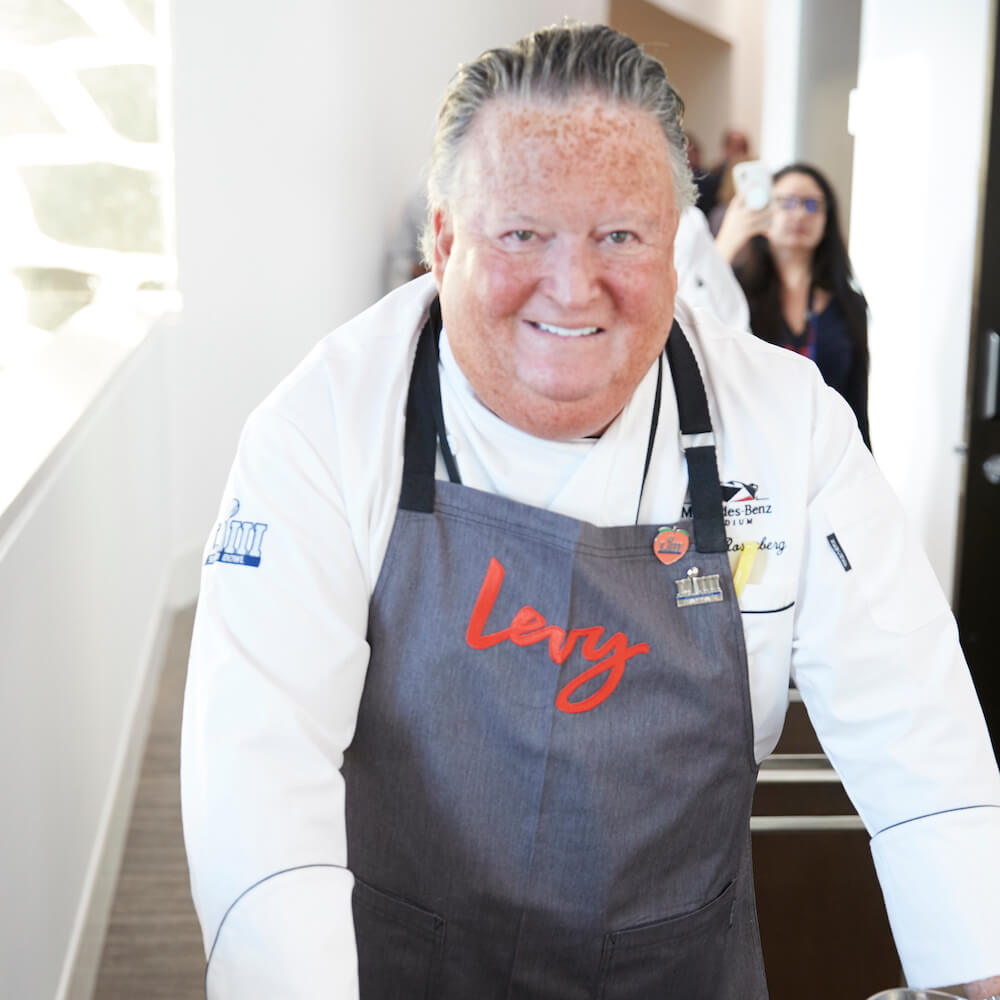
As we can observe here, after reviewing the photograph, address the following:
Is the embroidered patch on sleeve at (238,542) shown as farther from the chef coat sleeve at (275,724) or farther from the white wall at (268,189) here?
the white wall at (268,189)

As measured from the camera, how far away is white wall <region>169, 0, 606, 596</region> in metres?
4.52

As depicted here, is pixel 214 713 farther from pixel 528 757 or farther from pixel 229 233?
pixel 229 233

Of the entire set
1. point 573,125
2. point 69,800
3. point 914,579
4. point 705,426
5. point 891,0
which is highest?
point 891,0

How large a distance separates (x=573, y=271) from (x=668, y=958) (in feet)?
2.24

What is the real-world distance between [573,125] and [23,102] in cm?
241

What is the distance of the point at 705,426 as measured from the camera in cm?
131

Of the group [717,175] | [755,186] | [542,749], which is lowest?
[542,749]

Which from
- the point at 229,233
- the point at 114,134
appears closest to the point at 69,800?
the point at 114,134

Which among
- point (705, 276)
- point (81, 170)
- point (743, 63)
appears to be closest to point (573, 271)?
point (705, 276)

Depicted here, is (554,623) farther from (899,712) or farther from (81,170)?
(81,170)

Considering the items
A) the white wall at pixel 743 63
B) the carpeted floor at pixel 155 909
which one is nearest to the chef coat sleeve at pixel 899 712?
the carpeted floor at pixel 155 909

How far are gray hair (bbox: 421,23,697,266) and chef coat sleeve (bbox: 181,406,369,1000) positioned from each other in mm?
324

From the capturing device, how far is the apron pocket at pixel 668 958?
1254 mm

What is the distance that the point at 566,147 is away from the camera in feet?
3.66
